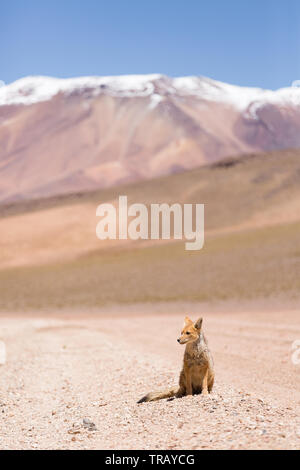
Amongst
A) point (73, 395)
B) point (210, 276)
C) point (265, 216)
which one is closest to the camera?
point (73, 395)

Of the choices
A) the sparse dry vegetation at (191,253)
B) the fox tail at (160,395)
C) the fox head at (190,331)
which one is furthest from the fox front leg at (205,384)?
the sparse dry vegetation at (191,253)

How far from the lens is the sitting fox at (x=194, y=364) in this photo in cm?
762

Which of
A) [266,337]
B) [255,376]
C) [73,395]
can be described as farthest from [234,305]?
[73,395]

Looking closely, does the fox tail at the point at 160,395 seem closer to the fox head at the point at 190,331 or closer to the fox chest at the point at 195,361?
the fox chest at the point at 195,361

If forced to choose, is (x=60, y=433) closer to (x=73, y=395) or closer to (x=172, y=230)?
(x=73, y=395)

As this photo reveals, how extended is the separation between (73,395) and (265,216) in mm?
56197

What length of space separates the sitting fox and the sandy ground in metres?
0.24

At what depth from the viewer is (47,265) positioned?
54.3 metres
